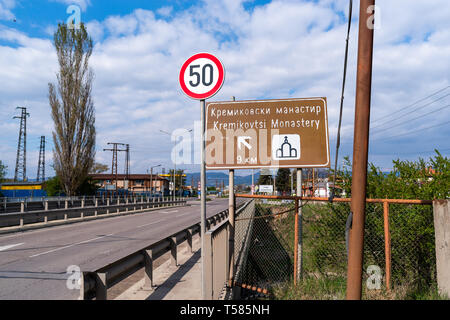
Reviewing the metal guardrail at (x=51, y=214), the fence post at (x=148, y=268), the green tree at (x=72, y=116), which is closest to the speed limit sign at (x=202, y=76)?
the fence post at (x=148, y=268)

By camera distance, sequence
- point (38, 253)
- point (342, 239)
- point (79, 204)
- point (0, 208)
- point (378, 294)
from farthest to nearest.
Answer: point (79, 204) → point (0, 208) → point (38, 253) → point (342, 239) → point (378, 294)

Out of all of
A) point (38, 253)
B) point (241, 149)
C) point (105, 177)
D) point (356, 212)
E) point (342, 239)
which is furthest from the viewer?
point (105, 177)

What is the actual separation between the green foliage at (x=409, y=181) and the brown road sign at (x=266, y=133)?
1.86 m

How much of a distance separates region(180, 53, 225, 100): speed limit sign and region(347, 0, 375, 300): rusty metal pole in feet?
6.21

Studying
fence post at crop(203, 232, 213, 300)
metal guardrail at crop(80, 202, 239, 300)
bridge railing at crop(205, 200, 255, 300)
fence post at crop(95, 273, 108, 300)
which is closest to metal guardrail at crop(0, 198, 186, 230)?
metal guardrail at crop(80, 202, 239, 300)

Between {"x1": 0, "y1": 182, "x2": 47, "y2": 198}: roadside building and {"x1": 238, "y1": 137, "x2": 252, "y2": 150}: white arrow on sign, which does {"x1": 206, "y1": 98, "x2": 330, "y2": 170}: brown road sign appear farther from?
{"x1": 0, "y1": 182, "x2": 47, "y2": 198}: roadside building

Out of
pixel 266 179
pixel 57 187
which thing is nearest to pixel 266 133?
pixel 57 187

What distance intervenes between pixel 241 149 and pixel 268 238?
35.3 feet

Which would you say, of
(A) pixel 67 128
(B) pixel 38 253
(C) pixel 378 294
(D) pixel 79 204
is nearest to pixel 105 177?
(A) pixel 67 128

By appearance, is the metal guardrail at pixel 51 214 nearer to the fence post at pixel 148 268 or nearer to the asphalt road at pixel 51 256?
the asphalt road at pixel 51 256
